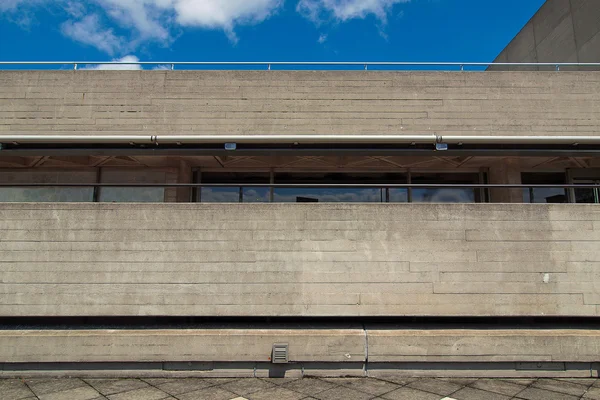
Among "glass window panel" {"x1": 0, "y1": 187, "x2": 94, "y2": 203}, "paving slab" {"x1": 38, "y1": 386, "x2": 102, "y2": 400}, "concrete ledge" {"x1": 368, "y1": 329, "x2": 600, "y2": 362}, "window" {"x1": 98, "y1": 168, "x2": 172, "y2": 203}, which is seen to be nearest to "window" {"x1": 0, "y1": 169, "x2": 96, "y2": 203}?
"glass window panel" {"x1": 0, "y1": 187, "x2": 94, "y2": 203}

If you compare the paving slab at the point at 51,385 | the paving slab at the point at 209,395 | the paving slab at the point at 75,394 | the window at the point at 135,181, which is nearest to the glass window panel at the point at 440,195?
the paving slab at the point at 209,395

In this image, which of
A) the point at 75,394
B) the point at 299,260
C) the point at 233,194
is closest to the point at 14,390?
the point at 75,394

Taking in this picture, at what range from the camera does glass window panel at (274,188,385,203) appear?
7992 mm

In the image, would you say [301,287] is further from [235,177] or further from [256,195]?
[235,177]

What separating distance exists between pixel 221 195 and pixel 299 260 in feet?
10.3

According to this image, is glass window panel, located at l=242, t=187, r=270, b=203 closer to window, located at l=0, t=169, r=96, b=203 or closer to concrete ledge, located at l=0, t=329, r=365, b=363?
concrete ledge, located at l=0, t=329, r=365, b=363

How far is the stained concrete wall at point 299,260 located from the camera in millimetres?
5785

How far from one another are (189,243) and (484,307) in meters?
5.10

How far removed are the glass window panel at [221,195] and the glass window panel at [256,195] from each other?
21 centimetres

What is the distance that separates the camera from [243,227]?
19.4ft

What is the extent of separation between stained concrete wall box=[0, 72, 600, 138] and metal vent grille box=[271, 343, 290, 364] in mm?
4458

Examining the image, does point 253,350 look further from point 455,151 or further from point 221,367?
point 455,151

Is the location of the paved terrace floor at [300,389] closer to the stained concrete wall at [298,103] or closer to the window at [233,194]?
the window at [233,194]

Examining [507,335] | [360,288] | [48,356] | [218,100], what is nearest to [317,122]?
[218,100]
